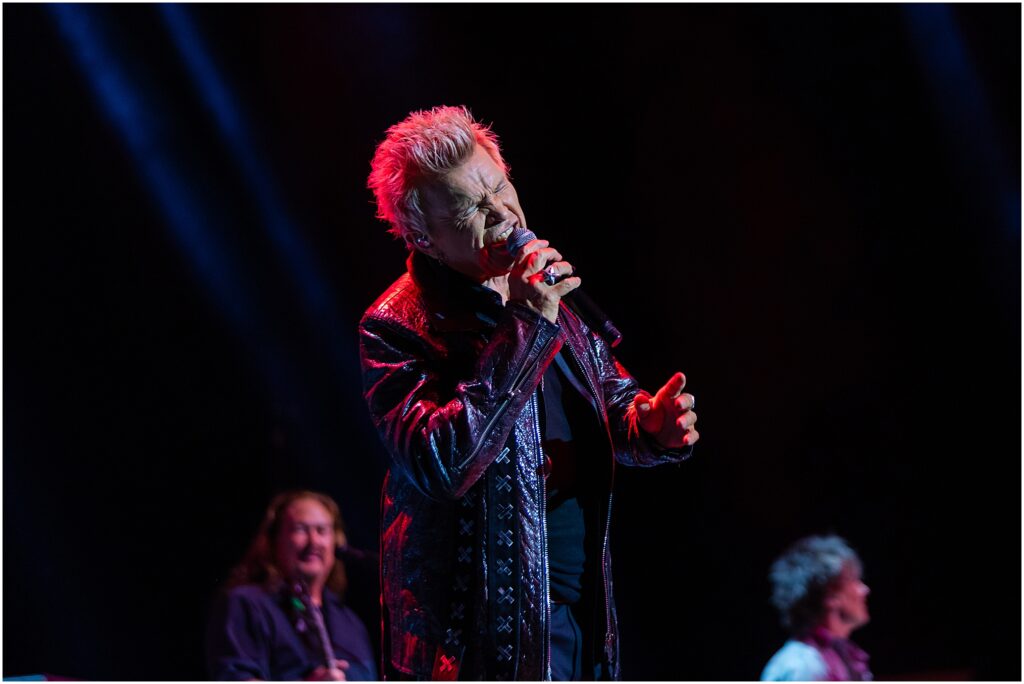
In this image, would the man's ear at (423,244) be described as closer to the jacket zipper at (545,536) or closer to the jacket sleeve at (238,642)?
the jacket zipper at (545,536)

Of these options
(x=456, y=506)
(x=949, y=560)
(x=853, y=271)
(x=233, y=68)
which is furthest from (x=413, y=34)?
(x=949, y=560)

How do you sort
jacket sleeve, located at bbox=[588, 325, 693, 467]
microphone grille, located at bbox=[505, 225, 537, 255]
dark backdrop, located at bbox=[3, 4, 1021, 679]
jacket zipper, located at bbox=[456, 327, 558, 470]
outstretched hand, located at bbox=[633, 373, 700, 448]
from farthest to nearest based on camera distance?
dark backdrop, located at bbox=[3, 4, 1021, 679], jacket sleeve, located at bbox=[588, 325, 693, 467], outstretched hand, located at bbox=[633, 373, 700, 448], microphone grille, located at bbox=[505, 225, 537, 255], jacket zipper, located at bbox=[456, 327, 558, 470]

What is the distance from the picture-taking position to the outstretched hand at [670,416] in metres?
1.83

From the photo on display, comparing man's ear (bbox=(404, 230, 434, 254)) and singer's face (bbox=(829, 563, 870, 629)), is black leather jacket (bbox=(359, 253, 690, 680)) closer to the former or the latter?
man's ear (bbox=(404, 230, 434, 254))

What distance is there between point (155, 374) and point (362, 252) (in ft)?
3.26

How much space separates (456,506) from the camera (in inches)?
66.0

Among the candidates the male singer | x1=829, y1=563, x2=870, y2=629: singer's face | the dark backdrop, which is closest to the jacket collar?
the male singer

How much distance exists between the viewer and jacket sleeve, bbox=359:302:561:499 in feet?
5.09

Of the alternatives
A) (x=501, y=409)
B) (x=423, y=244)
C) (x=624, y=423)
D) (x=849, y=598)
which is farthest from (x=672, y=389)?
(x=849, y=598)

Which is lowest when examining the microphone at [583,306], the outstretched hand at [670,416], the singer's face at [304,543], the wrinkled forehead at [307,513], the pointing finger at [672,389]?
the singer's face at [304,543]

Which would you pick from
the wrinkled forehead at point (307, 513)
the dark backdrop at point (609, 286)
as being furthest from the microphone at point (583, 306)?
the wrinkled forehead at point (307, 513)

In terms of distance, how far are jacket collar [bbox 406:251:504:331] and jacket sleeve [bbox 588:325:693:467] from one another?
31 cm

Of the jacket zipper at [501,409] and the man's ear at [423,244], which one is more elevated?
the man's ear at [423,244]

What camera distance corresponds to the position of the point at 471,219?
1815 millimetres
